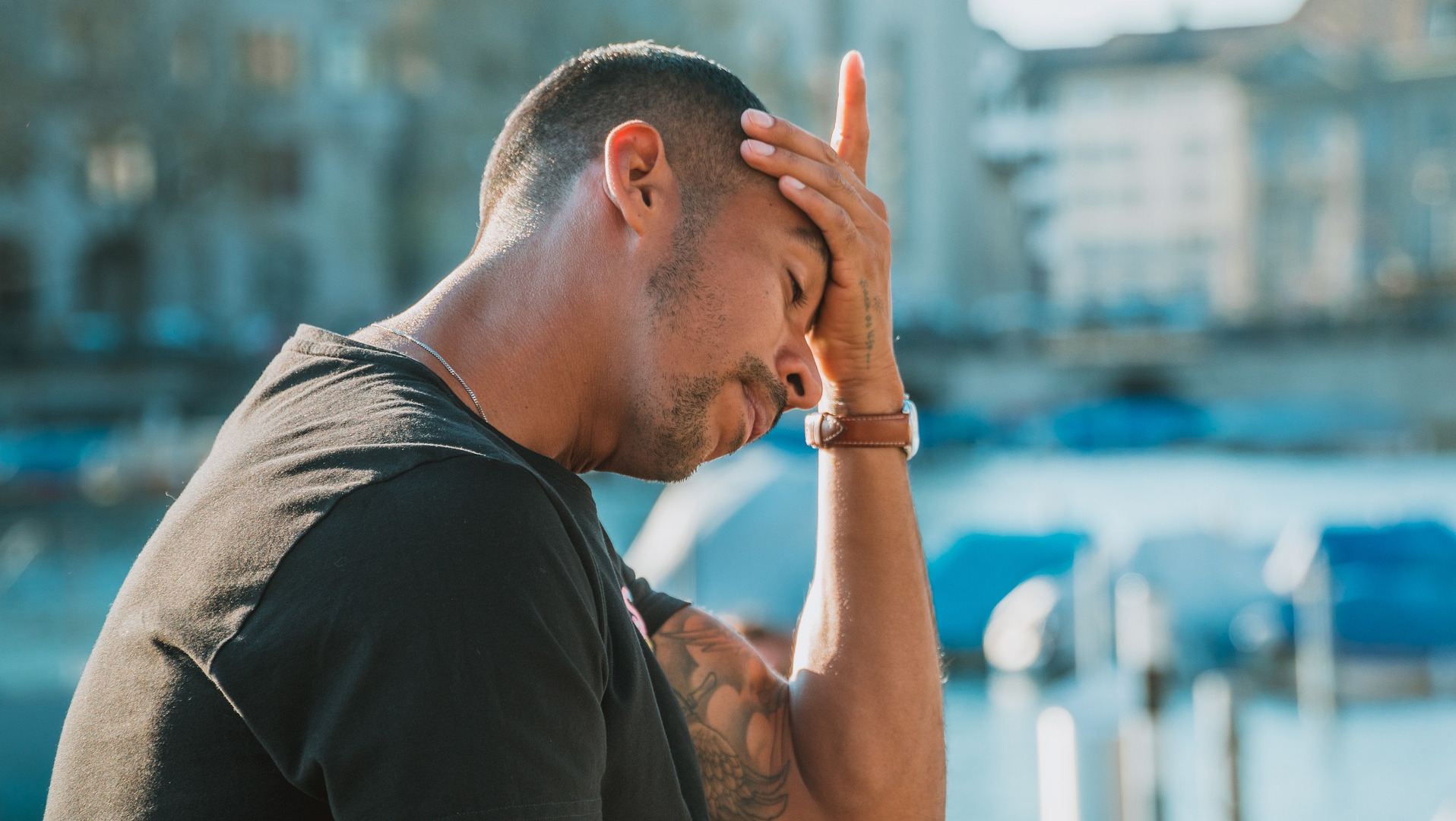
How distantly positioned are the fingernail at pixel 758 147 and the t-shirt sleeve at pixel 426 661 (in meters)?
0.68

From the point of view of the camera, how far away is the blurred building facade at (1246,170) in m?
62.4

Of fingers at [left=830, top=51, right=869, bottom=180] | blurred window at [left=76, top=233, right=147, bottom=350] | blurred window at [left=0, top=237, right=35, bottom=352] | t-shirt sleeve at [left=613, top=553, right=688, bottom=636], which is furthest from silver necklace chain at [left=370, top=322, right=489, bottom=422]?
blurred window at [left=0, top=237, right=35, bottom=352]

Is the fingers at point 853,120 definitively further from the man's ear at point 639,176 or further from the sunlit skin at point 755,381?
the man's ear at point 639,176

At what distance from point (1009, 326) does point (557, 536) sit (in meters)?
58.9

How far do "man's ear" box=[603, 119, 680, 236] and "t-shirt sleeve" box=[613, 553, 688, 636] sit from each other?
1.96 feet

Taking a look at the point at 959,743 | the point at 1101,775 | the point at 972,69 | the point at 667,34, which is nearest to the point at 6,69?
the point at 667,34

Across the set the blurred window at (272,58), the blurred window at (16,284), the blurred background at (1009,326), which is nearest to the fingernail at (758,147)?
the blurred background at (1009,326)

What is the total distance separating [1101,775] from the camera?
492cm

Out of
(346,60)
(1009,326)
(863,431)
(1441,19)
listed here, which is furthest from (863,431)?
(1441,19)

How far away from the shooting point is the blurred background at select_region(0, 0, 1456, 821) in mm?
11578

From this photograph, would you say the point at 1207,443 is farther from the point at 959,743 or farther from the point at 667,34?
the point at 959,743

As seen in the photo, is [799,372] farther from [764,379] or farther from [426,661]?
[426,661]

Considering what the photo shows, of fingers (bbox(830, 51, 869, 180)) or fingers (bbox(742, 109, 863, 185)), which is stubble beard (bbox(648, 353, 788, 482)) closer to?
fingers (bbox(742, 109, 863, 185))

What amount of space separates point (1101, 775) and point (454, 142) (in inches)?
1464
